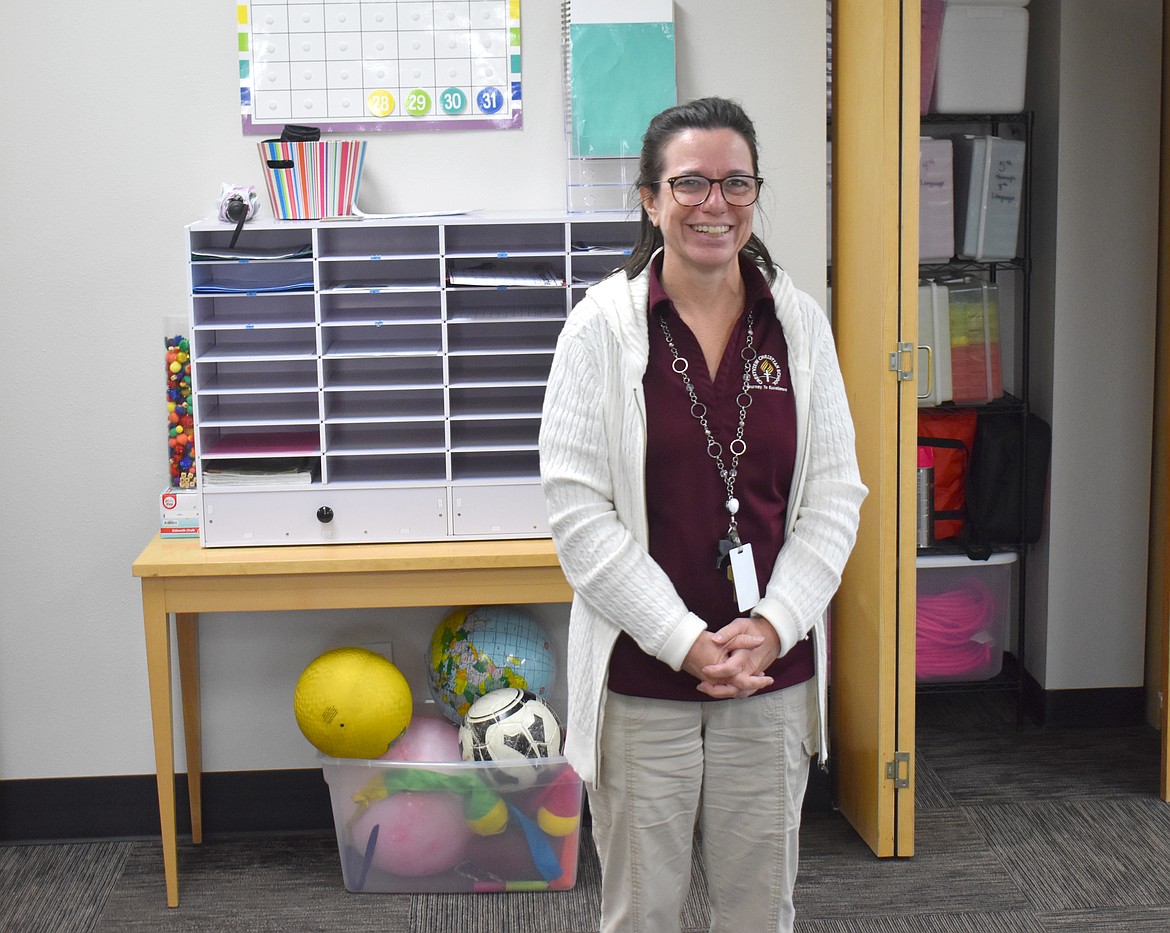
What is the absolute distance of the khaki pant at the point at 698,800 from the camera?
72.8 inches

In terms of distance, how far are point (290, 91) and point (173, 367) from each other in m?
0.67

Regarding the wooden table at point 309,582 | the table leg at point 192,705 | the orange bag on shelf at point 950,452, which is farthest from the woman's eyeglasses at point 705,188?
the orange bag on shelf at point 950,452

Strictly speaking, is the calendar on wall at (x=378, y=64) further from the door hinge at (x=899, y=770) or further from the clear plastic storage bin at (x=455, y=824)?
the door hinge at (x=899, y=770)

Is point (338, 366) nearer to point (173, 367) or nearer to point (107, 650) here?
point (173, 367)

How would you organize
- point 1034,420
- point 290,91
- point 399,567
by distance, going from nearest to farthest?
point 399,567 < point 290,91 < point 1034,420

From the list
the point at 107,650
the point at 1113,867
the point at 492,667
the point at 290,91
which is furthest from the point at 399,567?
the point at 1113,867

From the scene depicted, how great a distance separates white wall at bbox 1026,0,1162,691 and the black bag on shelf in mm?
47

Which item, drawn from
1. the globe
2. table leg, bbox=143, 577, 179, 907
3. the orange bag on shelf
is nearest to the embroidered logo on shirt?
the globe

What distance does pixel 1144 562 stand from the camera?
3.69 meters

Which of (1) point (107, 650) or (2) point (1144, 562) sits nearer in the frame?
(1) point (107, 650)

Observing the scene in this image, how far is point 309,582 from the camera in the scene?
2.75 m

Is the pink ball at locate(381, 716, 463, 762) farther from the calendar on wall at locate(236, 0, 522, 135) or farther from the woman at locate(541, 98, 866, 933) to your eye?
the calendar on wall at locate(236, 0, 522, 135)

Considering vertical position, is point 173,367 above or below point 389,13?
below

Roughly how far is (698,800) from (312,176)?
5.22 ft
